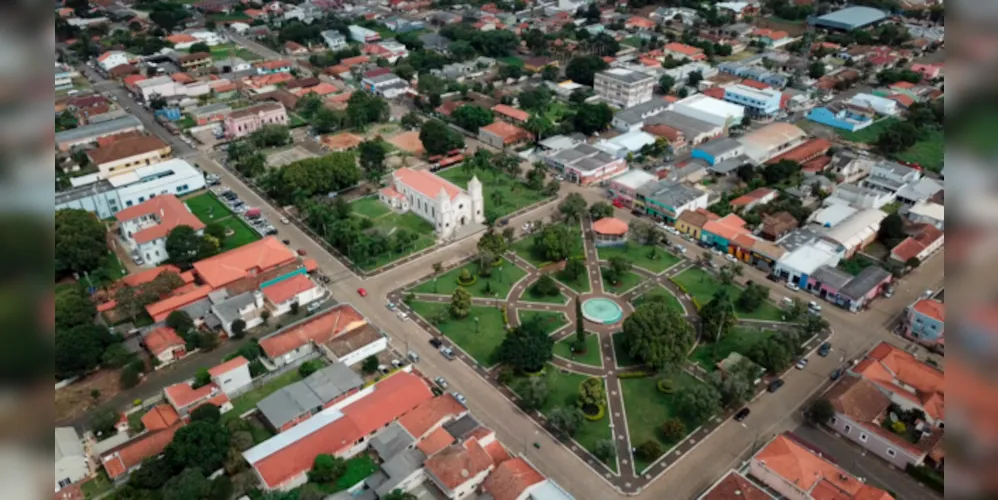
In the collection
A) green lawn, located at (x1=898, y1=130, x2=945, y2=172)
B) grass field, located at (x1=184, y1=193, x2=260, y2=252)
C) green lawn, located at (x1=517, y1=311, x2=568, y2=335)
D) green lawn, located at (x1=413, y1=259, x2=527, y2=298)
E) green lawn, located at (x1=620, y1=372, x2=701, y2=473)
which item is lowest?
grass field, located at (x1=184, y1=193, x2=260, y2=252)

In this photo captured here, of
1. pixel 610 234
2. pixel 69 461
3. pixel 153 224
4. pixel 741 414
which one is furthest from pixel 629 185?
pixel 69 461

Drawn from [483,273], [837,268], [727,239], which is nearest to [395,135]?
[483,273]

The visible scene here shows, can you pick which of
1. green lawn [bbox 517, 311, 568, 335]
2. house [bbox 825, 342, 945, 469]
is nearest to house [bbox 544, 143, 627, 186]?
green lawn [bbox 517, 311, 568, 335]

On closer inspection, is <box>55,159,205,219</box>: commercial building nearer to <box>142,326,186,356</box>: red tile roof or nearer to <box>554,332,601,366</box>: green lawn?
<box>142,326,186,356</box>: red tile roof

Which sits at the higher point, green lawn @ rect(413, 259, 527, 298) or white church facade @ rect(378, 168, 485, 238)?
white church facade @ rect(378, 168, 485, 238)

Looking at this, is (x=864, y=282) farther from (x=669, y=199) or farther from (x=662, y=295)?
(x=669, y=199)
